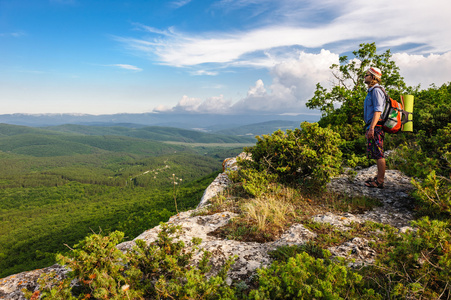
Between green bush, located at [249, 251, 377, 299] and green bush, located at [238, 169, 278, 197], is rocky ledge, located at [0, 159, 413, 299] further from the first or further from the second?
green bush, located at [238, 169, 278, 197]

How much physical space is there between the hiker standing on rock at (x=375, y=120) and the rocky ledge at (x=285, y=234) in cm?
62

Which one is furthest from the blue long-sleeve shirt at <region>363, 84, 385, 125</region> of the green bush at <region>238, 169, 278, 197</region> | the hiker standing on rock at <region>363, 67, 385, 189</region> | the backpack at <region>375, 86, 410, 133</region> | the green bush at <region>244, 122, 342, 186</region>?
the green bush at <region>238, 169, 278, 197</region>

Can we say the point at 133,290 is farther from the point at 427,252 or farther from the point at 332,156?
the point at 332,156

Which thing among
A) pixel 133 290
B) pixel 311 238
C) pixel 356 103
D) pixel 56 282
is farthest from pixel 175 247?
pixel 356 103

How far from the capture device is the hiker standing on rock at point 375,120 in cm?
664

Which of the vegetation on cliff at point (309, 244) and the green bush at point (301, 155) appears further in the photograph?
the green bush at point (301, 155)

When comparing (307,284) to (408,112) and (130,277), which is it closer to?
(130,277)

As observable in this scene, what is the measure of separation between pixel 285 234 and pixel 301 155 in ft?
10.8

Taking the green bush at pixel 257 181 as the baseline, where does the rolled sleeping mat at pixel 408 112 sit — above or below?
above

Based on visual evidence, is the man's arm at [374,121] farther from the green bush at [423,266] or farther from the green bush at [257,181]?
the green bush at [423,266]

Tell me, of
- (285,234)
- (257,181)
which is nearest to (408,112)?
(257,181)

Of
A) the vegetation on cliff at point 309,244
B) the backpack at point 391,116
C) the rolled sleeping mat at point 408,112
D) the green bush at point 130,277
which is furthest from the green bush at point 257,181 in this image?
the rolled sleeping mat at point 408,112

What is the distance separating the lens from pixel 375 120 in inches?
261

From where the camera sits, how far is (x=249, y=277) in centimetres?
341
